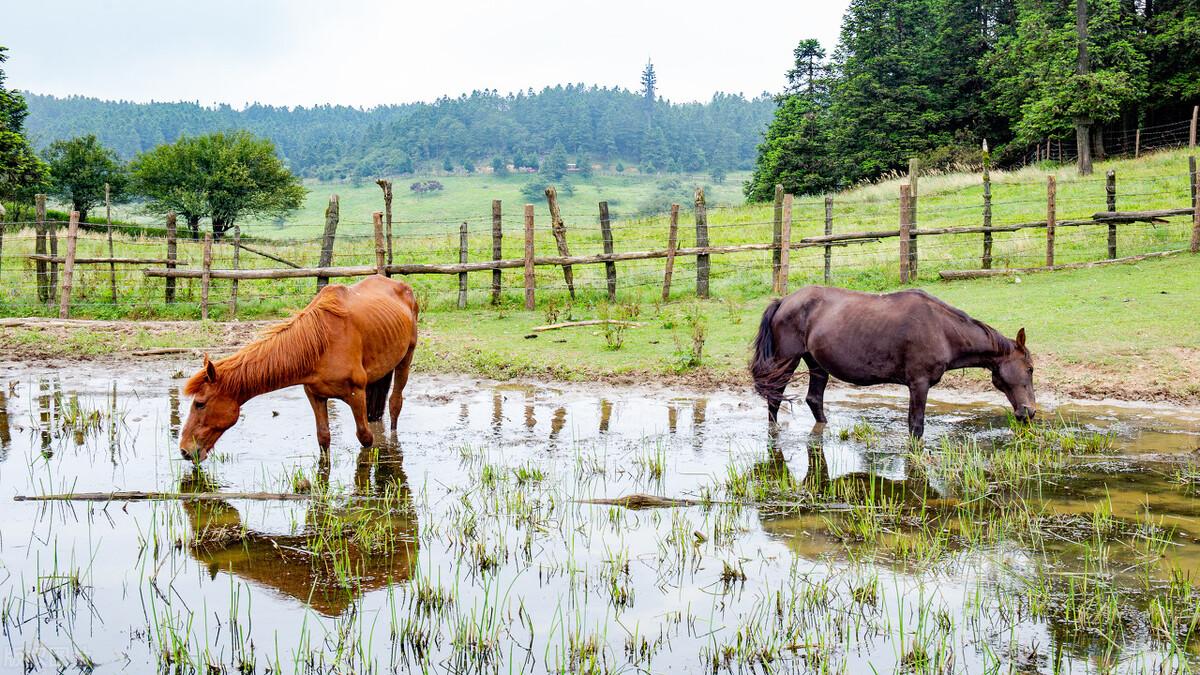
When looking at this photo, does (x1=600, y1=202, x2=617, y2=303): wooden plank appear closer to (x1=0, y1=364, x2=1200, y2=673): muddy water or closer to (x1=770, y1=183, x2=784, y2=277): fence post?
(x1=770, y1=183, x2=784, y2=277): fence post

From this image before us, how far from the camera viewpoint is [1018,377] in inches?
320

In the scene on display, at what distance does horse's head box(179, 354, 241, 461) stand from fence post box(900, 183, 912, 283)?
12811 mm

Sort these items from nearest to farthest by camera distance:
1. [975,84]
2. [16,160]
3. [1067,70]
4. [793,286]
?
[793,286] → [16,160] → [1067,70] → [975,84]

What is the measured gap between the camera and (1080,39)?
31.7 meters

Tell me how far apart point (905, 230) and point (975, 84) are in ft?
95.9

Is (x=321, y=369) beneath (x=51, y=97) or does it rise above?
beneath

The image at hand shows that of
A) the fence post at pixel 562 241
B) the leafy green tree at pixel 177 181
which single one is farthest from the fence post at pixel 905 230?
the leafy green tree at pixel 177 181

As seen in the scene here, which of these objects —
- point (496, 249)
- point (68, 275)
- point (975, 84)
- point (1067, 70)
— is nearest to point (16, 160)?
point (68, 275)

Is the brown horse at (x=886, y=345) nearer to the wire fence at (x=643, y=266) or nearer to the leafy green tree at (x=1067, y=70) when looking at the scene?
the wire fence at (x=643, y=266)

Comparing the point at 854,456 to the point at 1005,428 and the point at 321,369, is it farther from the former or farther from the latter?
the point at 321,369

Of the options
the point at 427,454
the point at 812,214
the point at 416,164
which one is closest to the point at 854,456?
the point at 427,454

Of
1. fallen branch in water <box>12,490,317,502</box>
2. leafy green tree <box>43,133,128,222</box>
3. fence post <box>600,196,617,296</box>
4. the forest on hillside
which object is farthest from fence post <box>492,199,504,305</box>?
the forest on hillside

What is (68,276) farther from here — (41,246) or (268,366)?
(268,366)

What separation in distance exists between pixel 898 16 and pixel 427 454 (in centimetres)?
4166
